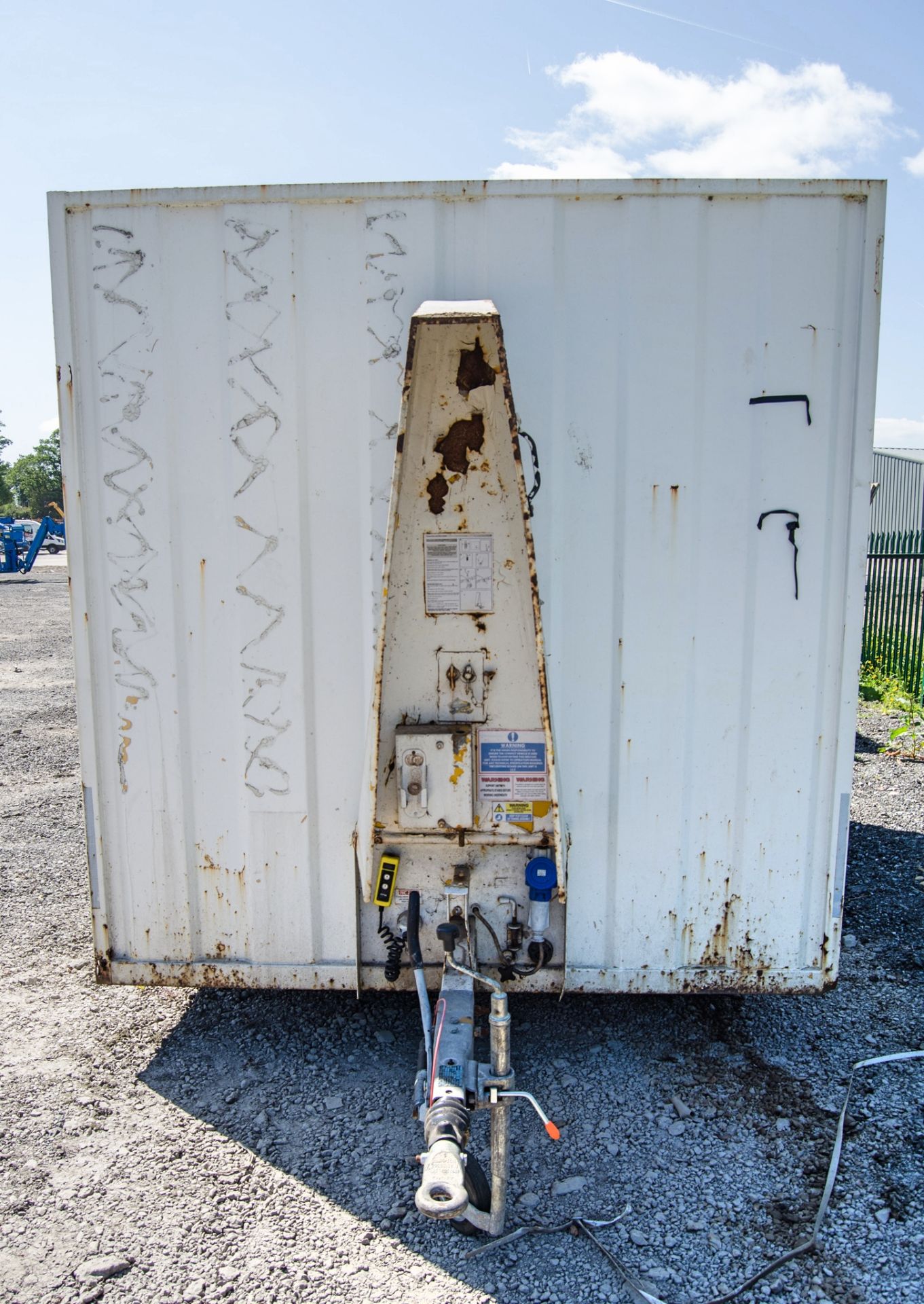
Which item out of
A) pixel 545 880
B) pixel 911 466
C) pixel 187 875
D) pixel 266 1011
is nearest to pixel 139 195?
pixel 187 875

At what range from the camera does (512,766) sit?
Result: 269 cm

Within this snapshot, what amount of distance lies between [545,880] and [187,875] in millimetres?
1285

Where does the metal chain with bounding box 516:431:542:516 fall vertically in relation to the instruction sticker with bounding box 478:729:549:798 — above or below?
above

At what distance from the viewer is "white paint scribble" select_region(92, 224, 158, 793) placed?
2.77m

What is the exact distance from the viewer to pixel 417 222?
268 centimetres

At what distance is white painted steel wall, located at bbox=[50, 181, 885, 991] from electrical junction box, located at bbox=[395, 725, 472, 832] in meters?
0.28

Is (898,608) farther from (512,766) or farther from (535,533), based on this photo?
(512,766)

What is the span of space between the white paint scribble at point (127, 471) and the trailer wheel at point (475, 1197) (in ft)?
5.67

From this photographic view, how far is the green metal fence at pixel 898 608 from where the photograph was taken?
960cm

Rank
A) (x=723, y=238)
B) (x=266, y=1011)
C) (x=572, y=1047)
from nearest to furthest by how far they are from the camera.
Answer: (x=723, y=238) < (x=572, y=1047) < (x=266, y=1011)

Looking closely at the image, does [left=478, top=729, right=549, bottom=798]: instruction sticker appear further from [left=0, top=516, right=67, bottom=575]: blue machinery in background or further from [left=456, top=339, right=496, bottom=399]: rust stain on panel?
[left=0, top=516, right=67, bottom=575]: blue machinery in background

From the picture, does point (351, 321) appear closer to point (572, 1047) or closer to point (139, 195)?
point (139, 195)

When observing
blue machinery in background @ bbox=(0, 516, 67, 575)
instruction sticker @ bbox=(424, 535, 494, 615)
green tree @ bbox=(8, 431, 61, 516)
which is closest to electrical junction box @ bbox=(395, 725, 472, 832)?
instruction sticker @ bbox=(424, 535, 494, 615)

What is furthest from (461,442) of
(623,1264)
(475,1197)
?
(623,1264)
